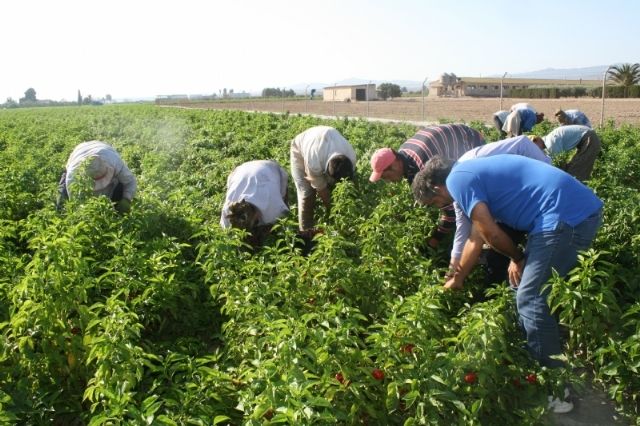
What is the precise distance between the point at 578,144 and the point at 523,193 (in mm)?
4189

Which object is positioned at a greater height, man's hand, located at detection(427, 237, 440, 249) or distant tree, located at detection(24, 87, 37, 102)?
distant tree, located at detection(24, 87, 37, 102)

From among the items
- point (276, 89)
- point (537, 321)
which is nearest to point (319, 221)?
point (537, 321)

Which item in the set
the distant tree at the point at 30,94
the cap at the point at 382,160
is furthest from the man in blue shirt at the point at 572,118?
the distant tree at the point at 30,94

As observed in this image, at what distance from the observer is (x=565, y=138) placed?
7.01 meters

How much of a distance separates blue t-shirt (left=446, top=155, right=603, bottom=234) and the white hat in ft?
13.6

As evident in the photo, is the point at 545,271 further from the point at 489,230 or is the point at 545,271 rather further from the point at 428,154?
the point at 428,154

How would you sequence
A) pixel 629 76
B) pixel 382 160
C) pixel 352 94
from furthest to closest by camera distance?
pixel 352 94 → pixel 629 76 → pixel 382 160

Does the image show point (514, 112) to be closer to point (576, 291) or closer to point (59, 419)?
point (576, 291)

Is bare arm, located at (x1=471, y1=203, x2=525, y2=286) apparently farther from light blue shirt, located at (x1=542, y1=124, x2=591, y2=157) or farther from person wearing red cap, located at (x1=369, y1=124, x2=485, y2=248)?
light blue shirt, located at (x1=542, y1=124, x2=591, y2=157)

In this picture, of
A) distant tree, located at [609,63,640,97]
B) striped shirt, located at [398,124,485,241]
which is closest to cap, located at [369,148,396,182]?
striped shirt, located at [398,124,485,241]

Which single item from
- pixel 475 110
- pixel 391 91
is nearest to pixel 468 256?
pixel 475 110

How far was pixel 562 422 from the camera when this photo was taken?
3.54 m

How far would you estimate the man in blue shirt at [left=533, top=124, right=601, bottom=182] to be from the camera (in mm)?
6980

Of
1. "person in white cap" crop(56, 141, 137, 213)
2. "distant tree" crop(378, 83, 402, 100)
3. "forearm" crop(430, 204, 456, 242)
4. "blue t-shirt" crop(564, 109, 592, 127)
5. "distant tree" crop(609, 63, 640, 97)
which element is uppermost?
"distant tree" crop(378, 83, 402, 100)
